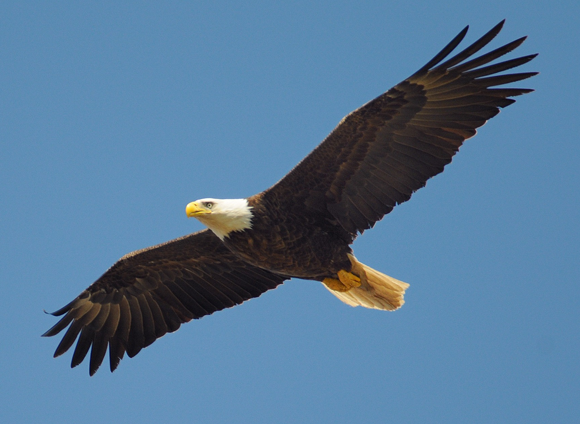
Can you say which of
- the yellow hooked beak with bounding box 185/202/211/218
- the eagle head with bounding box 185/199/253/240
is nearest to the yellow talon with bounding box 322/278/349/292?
the eagle head with bounding box 185/199/253/240

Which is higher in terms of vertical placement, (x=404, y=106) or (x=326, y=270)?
(x=404, y=106)

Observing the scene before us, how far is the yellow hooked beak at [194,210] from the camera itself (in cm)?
1012

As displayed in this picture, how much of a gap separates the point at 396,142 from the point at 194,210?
259 cm

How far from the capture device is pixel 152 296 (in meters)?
12.0

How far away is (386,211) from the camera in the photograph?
1030 centimetres

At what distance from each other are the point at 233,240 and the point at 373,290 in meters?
2.23

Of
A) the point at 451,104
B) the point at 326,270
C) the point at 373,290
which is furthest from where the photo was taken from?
the point at 373,290

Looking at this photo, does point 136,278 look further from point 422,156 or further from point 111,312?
point 422,156

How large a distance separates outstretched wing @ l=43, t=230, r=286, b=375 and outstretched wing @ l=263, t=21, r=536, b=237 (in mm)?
1929

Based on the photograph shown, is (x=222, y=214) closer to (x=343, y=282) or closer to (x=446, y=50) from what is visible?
(x=343, y=282)

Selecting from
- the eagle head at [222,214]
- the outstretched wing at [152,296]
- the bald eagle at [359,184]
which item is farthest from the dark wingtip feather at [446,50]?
the outstretched wing at [152,296]

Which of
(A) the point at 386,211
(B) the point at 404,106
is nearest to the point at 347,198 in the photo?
(A) the point at 386,211

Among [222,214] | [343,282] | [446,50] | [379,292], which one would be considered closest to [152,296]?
[222,214]

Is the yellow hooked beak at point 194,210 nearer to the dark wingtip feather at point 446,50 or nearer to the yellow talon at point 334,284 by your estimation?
the yellow talon at point 334,284
